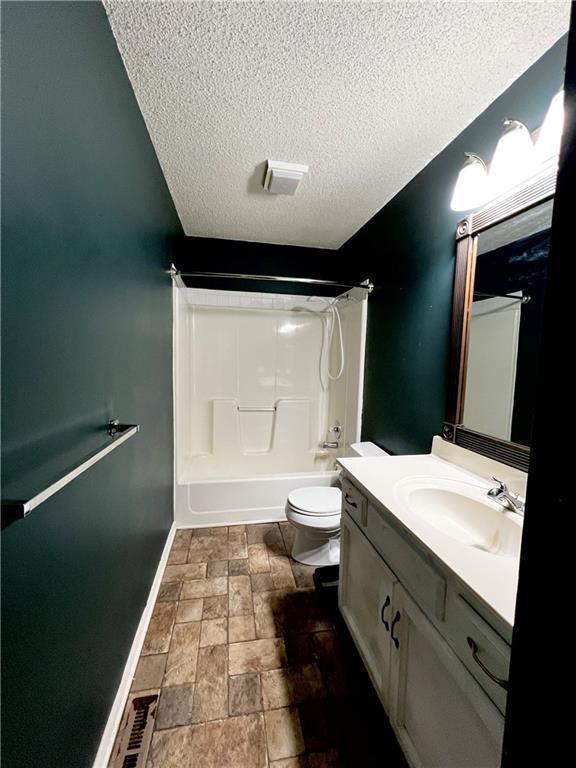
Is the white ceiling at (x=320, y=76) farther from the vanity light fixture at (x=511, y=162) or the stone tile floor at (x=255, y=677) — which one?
the stone tile floor at (x=255, y=677)

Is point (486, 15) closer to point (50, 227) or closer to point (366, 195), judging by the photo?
point (366, 195)

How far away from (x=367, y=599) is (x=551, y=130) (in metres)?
1.77

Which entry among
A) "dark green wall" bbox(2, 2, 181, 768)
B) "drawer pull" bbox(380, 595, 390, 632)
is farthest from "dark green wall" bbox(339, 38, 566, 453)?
"dark green wall" bbox(2, 2, 181, 768)

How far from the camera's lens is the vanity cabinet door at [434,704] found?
656 mm

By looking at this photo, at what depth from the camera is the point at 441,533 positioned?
877 millimetres

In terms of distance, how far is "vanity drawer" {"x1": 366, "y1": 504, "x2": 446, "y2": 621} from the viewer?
796 millimetres

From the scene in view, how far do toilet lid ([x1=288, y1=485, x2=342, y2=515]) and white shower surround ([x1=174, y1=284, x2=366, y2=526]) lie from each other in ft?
1.67

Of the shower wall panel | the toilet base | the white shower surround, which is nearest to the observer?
the toilet base

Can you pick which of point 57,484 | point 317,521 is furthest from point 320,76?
point 317,521

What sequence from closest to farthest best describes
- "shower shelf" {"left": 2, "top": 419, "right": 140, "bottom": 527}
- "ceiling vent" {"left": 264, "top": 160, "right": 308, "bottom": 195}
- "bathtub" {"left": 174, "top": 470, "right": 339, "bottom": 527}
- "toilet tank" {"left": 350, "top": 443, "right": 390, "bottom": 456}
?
"shower shelf" {"left": 2, "top": 419, "right": 140, "bottom": 527} → "ceiling vent" {"left": 264, "top": 160, "right": 308, "bottom": 195} → "toilet tank" {"left": 350, "top": 443, "right": 390, "bottom": 456} → "bathtub" {"left": 174, "top": 470, "right": 339, "bottom": 527}

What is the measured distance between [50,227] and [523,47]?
61.8 inches

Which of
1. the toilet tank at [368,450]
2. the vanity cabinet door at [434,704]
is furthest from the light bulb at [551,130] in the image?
the toilet tank at [368,450]

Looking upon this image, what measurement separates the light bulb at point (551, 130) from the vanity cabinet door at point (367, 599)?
149cm

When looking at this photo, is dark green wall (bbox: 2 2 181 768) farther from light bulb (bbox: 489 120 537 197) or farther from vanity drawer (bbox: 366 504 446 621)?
light bulb (bbox: 489 120 537 197)
